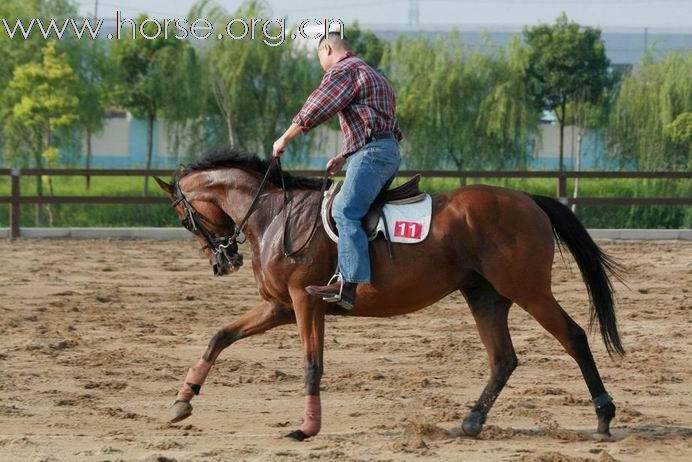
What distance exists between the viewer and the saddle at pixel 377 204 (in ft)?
20.8

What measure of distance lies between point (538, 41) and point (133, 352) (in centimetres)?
2323

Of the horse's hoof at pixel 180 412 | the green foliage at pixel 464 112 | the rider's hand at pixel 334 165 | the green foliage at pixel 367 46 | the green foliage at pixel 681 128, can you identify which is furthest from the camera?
the green foliage at pixel 367 46

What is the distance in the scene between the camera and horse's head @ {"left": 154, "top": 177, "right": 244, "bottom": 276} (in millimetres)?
6762

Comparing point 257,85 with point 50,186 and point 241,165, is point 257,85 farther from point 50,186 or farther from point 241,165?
point 241,165

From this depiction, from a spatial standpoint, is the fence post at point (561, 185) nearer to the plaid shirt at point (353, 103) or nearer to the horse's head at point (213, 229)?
the horse's head at point (213, 229)

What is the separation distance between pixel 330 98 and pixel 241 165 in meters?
0.98

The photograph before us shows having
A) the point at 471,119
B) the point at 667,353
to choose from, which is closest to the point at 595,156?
the point at 471,119

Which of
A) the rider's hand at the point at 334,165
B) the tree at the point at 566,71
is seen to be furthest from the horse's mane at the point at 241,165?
the tree at the point at 566,71

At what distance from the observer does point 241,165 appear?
6.85 metres

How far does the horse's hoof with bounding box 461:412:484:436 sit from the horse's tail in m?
0.94

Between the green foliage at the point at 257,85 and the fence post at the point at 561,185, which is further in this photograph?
the green foliage at the point at 257,85

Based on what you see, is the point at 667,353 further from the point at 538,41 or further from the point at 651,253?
the point at 538,41

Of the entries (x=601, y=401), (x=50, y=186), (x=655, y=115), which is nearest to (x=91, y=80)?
(x=50, y=186)

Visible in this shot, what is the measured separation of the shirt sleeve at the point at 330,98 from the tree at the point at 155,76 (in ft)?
71.5
